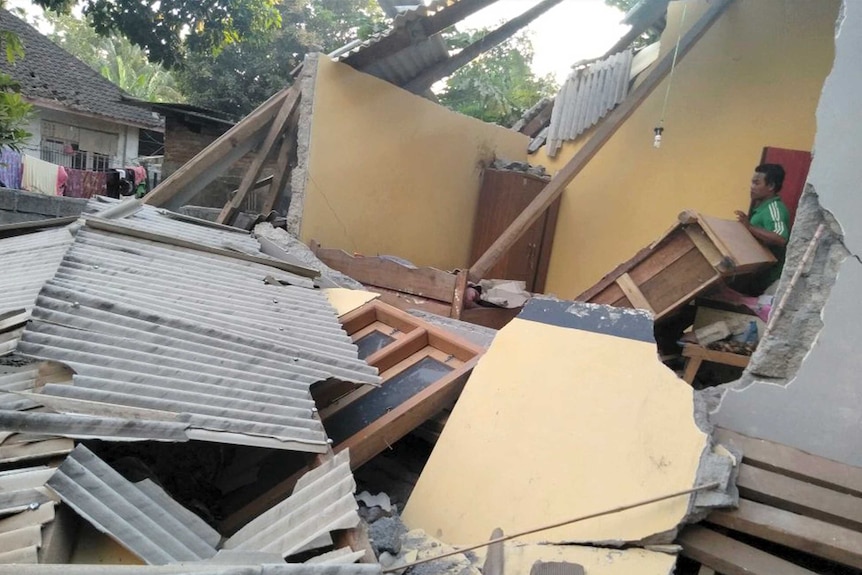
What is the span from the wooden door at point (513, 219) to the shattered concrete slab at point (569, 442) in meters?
4.60

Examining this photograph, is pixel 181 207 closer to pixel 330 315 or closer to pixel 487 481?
pixel 330 315

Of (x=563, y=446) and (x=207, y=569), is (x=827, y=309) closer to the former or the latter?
(x=563, y=446)

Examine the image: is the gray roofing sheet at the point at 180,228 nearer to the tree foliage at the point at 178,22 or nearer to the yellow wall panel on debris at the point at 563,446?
the yellow wall panel on debris at the point at 563,446

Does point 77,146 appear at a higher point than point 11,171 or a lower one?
higher

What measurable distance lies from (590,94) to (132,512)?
7343mm

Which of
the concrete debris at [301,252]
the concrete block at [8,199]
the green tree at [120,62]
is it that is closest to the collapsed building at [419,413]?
the concrete debris at [301,252]

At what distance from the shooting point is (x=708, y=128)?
21.0ft

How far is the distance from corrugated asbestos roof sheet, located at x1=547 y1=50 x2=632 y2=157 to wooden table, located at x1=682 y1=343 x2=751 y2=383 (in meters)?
4.41

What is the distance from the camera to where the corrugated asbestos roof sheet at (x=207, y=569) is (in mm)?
1240

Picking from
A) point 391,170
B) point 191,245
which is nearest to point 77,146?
point 391,170

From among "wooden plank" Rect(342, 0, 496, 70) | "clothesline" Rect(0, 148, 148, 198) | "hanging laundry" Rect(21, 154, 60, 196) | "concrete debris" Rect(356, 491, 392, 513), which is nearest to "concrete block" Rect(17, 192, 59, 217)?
"wooden plank" Rect(342, 0, 496, 70)

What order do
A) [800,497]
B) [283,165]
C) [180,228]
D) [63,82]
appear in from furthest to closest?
1. [63,82]
2. [283,165]
3. [180,228]
4. [800,497]

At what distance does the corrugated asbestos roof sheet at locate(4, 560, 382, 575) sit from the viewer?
1240mm

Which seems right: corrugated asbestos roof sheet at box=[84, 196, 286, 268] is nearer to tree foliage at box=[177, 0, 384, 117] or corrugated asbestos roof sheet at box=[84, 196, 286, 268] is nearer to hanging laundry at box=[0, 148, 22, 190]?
hanging laundry at box=[0, 148, 22, 190]
